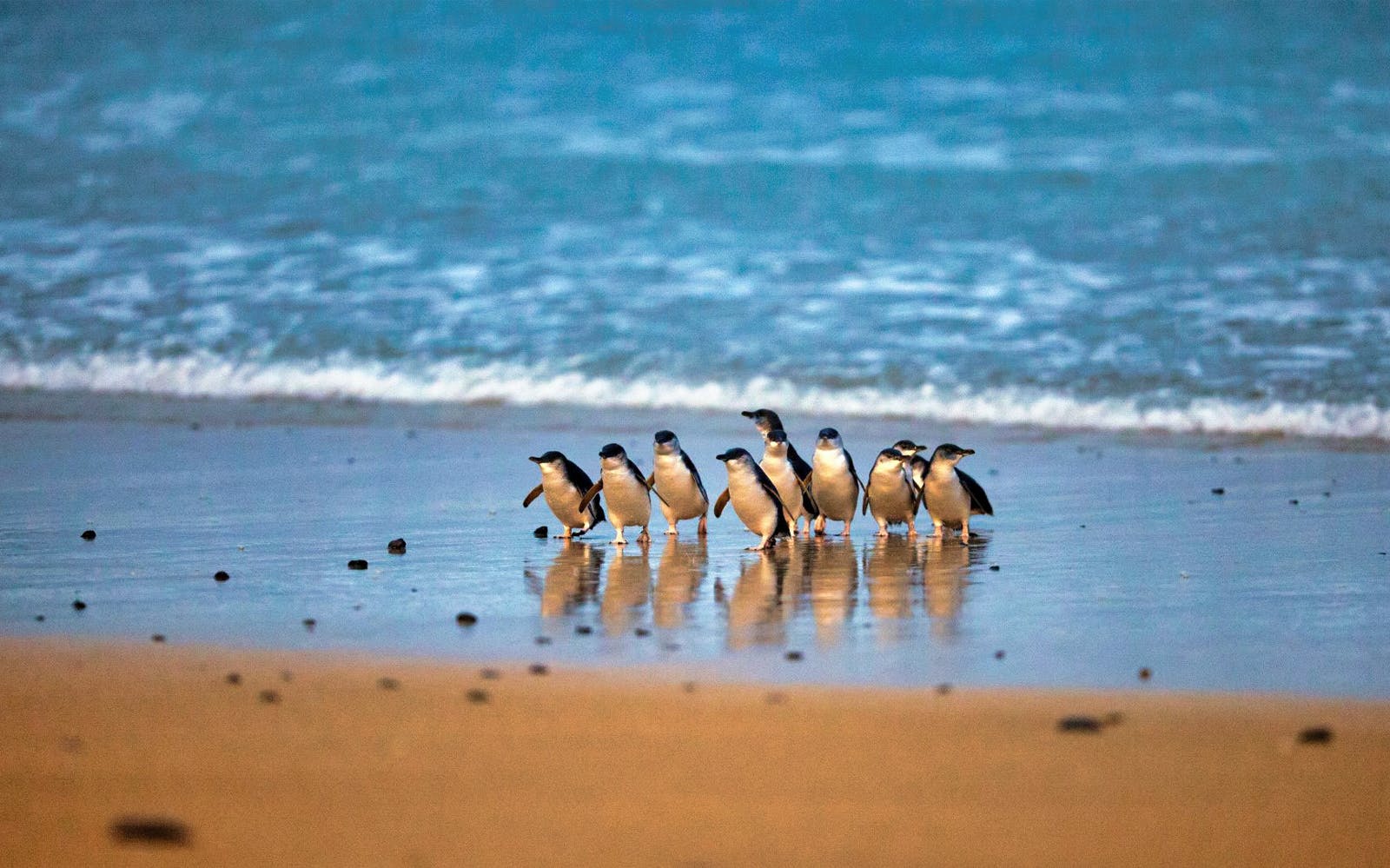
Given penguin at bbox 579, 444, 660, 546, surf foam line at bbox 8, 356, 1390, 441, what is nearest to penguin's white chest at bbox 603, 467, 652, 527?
penguin at bbox 579, 444, 660, 546

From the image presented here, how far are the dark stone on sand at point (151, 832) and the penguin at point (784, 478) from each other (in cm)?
426

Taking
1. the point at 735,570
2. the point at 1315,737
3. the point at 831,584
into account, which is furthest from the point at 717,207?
the point at 1315,737

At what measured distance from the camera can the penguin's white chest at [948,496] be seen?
24.6 ft

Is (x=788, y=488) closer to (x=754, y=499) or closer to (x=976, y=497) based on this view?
(x=754, y=499)

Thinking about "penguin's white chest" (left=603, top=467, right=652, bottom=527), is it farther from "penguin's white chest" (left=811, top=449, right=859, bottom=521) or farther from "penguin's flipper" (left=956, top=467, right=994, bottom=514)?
"penguin's flipper" (left=956, top=467, right=994, bottom=514)

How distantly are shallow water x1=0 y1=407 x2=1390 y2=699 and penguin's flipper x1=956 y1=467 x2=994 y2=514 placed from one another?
0.08 meters

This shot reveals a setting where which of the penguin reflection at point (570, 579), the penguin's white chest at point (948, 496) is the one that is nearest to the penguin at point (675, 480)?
the penguin reflection at point (570, 579)

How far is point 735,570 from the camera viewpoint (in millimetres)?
6672

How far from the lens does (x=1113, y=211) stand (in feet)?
54.1

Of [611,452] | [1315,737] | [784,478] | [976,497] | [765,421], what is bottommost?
[1315,737]

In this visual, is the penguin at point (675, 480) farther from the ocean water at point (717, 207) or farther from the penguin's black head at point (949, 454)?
the ocean water at point (717, 207)

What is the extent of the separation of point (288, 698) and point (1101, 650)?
7.68ft

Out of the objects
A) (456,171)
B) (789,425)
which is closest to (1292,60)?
(456,171)

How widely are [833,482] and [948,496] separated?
517 millimetres
